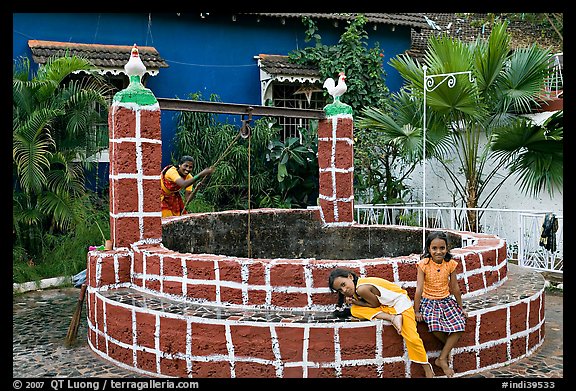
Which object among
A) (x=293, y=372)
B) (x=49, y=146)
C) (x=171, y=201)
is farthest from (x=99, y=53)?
(x=293, y=372)

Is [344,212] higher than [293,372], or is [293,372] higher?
[344,212]

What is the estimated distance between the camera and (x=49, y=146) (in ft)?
33.3

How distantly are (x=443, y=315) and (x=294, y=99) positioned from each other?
9.98 metres

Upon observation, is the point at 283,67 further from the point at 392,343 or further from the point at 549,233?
the point at 392,343

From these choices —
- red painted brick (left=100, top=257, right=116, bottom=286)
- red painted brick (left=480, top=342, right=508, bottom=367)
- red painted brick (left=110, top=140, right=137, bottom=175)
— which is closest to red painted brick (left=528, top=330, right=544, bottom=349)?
red painted brick (left=480, top=342, right=508, bottom=367)

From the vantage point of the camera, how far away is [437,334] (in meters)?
5.16

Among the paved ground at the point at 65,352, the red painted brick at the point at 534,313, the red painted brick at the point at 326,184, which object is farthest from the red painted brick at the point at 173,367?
the red painted brick at the point at 326,184

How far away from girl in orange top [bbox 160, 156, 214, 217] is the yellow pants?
126 inches

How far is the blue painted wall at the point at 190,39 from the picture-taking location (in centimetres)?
1223

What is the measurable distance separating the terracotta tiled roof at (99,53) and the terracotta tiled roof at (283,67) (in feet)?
7.43

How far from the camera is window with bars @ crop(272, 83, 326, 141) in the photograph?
46.7ft

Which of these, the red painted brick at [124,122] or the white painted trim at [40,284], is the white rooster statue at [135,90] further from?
the white painted trim at [40,284]

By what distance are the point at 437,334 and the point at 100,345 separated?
318 centimetres

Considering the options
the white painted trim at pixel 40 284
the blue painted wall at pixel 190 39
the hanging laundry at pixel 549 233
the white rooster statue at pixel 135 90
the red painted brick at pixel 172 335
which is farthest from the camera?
the blue painted wall at pixel 190 39
